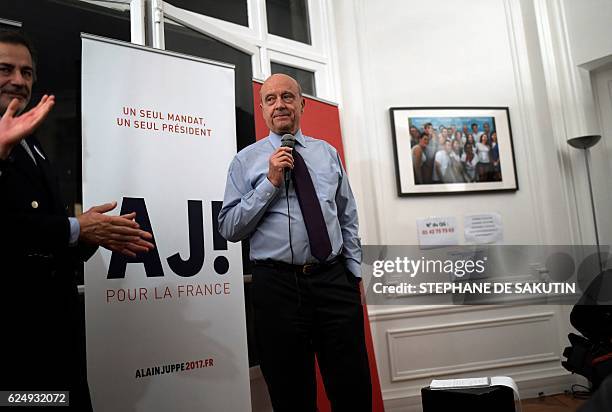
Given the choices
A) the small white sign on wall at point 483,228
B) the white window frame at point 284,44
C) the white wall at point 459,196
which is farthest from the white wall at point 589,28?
the white window frame at point 284,44

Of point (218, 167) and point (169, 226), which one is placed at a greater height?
point (218, 167)

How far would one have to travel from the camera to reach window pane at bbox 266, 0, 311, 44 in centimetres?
377

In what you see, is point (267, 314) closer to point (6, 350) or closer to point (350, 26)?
point (6, 350)

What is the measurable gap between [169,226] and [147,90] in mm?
633

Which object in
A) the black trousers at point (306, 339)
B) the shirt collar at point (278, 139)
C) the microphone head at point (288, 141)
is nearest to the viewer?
the black trousers at point (306, 339)

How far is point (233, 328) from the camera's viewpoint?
236 cm

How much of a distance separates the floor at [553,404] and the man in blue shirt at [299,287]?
7.67 ft

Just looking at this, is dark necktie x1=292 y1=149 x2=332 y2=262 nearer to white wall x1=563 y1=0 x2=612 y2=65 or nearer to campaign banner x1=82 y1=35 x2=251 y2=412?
campaign banner x1=82 y1=35 x2=251 y2=412

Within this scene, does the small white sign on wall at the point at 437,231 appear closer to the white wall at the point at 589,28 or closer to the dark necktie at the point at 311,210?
the white wall at the point at 589,28

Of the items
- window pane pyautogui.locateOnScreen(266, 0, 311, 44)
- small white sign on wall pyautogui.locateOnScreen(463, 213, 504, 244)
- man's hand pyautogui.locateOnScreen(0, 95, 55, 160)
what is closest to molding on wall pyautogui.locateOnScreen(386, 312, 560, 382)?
small white sign on wall pyautogui.locateOnScreen(463, 213, 504, 244)

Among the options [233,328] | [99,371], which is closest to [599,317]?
[233,328]

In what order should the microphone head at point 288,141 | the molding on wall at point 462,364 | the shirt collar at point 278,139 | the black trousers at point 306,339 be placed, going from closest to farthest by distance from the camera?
the black trousers at point 306,339 → the microphone head at point 288,141 → the shirt collar at point 278,139 → the molding on wall at point 462,364

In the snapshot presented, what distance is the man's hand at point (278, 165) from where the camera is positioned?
69.2 inches

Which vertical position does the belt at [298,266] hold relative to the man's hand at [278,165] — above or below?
below
